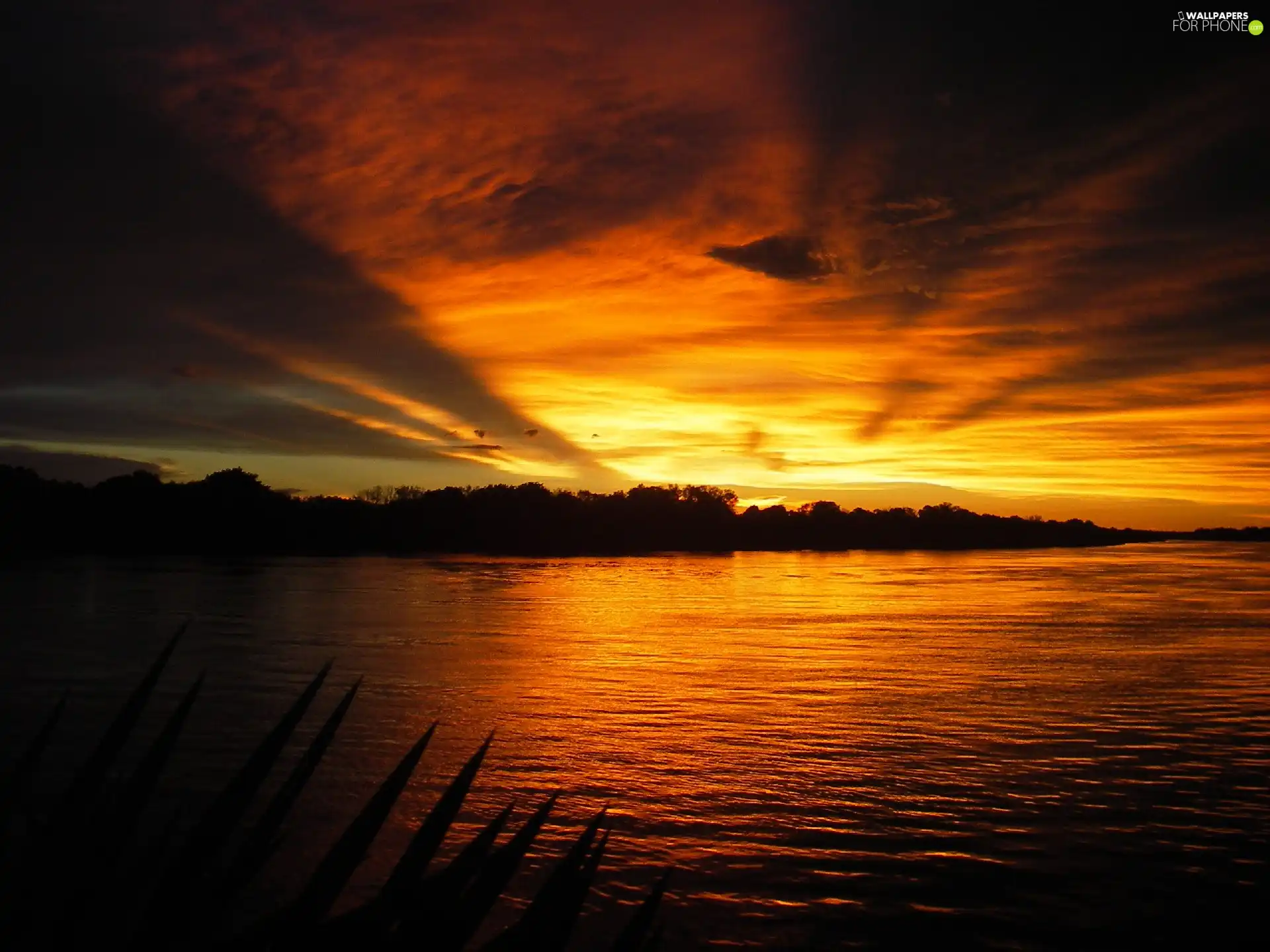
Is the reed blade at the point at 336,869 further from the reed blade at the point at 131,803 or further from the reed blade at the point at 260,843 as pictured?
the reed blade at the point at 131,803

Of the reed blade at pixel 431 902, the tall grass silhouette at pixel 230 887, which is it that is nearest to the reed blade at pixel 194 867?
the tall grass silhouette at pixel 230 887

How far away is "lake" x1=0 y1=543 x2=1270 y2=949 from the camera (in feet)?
29.5

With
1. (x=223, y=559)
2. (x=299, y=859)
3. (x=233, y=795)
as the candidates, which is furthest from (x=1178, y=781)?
(x=223, y=559)

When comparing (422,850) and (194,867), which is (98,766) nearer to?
(194,867)

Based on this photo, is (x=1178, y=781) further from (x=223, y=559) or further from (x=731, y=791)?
(x=223, y=559)

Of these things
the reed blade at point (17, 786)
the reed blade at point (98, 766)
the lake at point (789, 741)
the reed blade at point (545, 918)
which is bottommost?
the lake at point (789, 741)

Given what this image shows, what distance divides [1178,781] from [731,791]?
5.39m

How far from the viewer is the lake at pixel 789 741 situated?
8.98 m

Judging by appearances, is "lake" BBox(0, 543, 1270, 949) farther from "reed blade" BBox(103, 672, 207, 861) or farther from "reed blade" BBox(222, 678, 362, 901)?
"reed blade" BBox(103, 672, 207, 861)

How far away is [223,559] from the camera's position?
70.0 m

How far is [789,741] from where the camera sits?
14.3m

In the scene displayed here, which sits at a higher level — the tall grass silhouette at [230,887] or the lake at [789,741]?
the tall grass silhouette at [230,887]

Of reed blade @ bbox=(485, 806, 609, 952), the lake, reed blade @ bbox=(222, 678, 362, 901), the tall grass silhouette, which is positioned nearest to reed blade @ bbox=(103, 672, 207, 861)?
the tall grass silhouette

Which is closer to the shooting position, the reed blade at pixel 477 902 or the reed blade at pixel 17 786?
the reed blade at pixel 477 902
